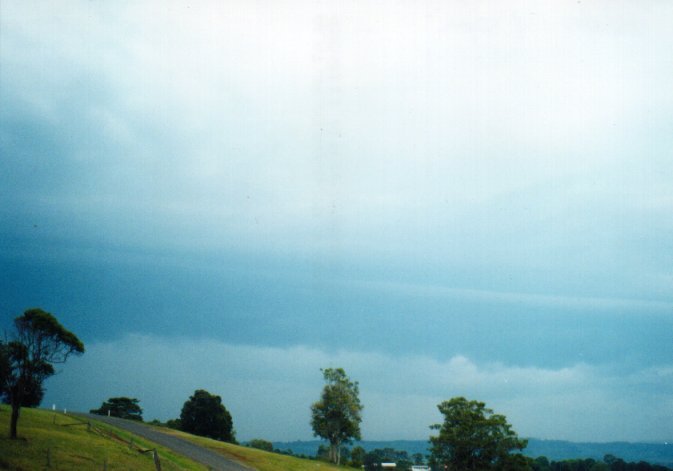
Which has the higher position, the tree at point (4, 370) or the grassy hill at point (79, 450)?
the tree at point (4, 370)

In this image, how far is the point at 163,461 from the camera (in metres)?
52.7

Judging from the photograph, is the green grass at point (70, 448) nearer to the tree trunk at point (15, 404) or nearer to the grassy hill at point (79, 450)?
the grassy hill at point (79, 450)

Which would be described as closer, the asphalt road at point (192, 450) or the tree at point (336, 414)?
the asphalt road at point (192, 450)

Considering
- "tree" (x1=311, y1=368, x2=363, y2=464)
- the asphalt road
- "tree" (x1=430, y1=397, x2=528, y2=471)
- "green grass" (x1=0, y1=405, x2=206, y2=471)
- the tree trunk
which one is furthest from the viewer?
"tree" (x1=311, y1=368, x2=363, y2=464)

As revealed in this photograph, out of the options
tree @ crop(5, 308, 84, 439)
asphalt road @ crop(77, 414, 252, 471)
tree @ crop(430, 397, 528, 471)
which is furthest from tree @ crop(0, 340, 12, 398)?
tree @ crop(430, 397, 528, 471)

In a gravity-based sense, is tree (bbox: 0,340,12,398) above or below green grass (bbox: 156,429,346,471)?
above

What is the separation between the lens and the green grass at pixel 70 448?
40562 millimetres

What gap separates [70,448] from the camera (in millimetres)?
47625

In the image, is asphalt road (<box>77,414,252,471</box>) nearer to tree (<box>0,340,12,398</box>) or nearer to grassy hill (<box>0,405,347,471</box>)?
grassy hill (<box>0,405,347,471</box>)

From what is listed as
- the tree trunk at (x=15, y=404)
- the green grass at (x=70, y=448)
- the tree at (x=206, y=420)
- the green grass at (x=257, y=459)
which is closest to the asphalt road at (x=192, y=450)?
the green grass at (x=257, y=459)

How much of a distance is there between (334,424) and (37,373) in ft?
203

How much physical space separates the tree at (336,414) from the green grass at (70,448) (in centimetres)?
4148

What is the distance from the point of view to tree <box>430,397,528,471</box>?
257ft

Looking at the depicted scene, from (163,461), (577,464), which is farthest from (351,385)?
(577,464)
